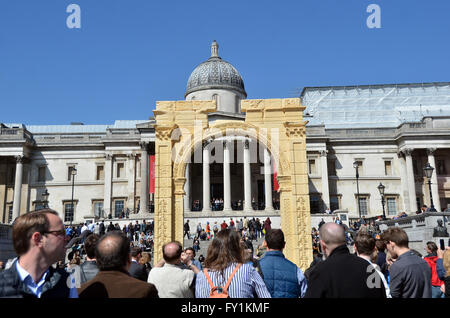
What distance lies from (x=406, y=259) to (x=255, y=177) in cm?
4317

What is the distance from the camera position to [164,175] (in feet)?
41.8

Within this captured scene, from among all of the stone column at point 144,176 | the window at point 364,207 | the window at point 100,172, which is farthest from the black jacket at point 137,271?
the window at point 364,207

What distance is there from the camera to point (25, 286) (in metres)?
2.71

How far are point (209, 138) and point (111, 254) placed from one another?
32.9 ft

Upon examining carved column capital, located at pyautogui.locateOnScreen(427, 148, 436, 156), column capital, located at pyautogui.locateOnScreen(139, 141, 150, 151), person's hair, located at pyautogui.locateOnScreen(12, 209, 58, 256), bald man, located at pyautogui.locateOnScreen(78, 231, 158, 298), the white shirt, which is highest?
column capital, located at pyautogui.locateOnScreen(139, 141, 150, 151)

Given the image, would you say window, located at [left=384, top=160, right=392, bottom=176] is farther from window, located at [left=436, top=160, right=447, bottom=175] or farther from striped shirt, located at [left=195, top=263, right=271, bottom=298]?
striped shirt, located at [left=195, top=263, right=271, bottom=298]

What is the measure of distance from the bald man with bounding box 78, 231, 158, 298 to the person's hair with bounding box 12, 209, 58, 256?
0.59 metres

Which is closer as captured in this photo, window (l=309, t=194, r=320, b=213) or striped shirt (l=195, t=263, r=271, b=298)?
striped shirt (l=195, t=263, r=271, b=298)

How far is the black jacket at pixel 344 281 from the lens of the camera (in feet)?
10.7

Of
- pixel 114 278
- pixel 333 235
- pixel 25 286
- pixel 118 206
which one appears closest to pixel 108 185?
pixel 118 206

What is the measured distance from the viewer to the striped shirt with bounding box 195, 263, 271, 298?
13.1ft

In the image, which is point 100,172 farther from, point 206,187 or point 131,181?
point 206,187

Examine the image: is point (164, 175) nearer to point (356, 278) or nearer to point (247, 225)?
point (356, 278)

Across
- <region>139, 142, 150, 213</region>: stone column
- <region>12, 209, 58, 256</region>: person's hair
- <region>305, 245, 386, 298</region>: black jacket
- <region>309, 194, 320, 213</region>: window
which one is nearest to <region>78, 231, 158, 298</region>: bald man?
<region>12, 209, 58, 256</region>: person's hair
